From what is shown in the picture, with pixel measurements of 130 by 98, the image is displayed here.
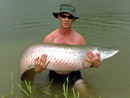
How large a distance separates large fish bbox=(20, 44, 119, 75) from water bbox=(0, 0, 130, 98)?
0.73 metres

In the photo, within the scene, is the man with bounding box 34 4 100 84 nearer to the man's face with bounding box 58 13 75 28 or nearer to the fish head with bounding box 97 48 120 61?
the man's face with bounding box 58 13 75 28

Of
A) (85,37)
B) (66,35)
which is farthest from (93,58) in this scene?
(85,37)

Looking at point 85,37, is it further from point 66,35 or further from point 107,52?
point 107,52

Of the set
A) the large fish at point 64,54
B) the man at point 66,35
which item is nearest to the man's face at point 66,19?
the man at point 66,35

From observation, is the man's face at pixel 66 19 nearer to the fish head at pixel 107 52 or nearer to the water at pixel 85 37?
the fish head at pixel 107 52

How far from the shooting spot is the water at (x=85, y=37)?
3.22m

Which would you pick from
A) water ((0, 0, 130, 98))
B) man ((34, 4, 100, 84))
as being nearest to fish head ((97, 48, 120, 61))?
man ((34, 4, 100, 84))

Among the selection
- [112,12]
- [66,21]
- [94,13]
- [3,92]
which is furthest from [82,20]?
[3,92]

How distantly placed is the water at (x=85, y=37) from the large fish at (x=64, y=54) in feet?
2.39

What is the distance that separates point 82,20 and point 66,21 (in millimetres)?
4528

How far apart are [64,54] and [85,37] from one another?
3.06 m

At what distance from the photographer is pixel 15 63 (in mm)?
4078

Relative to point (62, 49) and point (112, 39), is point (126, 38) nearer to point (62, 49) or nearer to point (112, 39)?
point (112, 39)

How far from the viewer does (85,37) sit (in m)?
5.45
